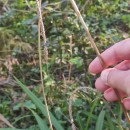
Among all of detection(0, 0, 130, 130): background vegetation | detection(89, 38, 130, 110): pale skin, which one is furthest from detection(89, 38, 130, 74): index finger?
detection(0, 0, 130, 130): background vegetation

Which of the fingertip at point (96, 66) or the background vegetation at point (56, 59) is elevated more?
the fingertip at point (96, 66)

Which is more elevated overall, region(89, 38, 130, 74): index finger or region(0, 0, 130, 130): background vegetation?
region(89, 38, 130, 74): index finger

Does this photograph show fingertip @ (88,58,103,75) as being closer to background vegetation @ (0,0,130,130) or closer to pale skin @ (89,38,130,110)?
pale skin @ (89,38,130,110)

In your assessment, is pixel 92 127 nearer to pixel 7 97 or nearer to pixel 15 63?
pixel 7 97

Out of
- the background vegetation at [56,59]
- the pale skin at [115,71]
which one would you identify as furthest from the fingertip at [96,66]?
the background vegetation at [56,59]

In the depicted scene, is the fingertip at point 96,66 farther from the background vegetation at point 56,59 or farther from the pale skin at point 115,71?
the background vegetation at point 56,59

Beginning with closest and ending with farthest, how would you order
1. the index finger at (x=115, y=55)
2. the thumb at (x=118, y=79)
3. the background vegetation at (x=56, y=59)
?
1. the thumb at (x=118, y=79)
2. the index finger at (x=115, y=55)
3. the background vegetation at (x=56, y=59)

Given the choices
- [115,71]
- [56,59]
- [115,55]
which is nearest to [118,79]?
[115,71]

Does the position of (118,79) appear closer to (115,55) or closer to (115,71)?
(115,71)
